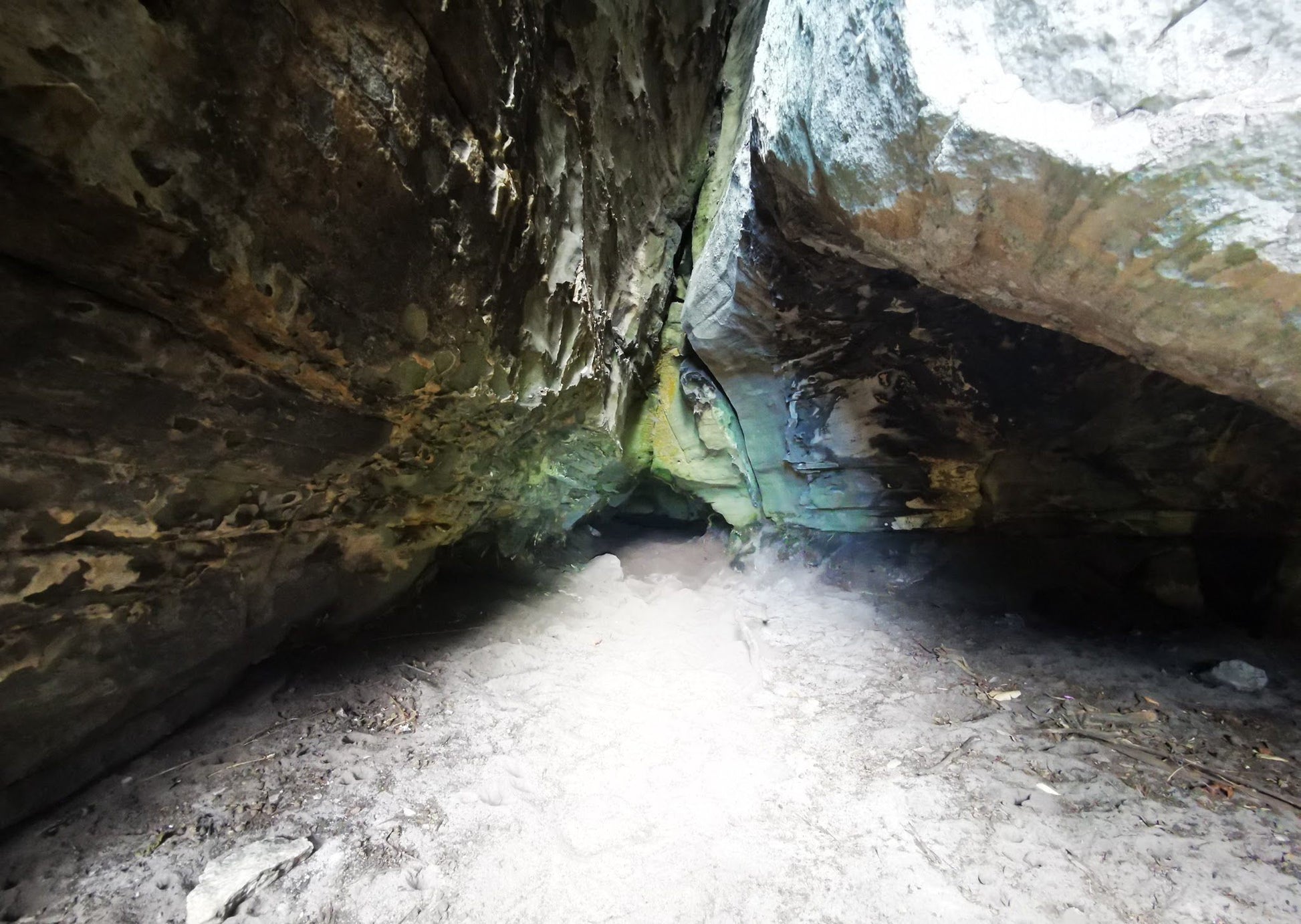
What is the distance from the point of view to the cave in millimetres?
1559

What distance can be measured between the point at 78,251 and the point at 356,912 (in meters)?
2.20

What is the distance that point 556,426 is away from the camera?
4305mm

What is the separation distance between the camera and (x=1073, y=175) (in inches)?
67.1

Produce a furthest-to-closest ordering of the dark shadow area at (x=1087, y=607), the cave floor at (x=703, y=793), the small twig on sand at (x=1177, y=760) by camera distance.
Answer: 1. the dark shadow area at (x=1087, y=607)
2. the small twig on sand at (x=1177, y=760)
3. the cave floor at (x=703, y=793)

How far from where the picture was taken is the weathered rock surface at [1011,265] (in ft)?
4.93

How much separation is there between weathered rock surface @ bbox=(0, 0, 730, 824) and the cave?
0.01m

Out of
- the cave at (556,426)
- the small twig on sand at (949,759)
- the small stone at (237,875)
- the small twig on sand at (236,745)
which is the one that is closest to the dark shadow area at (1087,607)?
the cave at (556,426)

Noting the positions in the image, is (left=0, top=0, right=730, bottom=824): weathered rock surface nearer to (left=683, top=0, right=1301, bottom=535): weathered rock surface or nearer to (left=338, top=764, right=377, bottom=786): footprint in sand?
(left=338, top=764, right=377, bottom=786): footprint in sand

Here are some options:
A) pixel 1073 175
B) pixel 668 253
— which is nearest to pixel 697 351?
pixel 668 253

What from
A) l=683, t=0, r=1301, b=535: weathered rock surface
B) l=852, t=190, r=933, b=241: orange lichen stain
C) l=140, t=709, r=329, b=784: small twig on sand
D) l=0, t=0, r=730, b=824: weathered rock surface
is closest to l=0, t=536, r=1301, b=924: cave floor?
l=140, t=709, r=329, b=784: small twig on sand

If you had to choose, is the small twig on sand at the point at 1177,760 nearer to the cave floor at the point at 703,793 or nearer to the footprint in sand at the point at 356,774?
the cave floor at the point at 703,793

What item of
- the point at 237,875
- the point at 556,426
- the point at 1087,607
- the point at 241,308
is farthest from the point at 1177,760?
the point at 241,308

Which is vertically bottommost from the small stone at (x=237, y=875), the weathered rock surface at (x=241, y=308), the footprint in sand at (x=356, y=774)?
the footprint in sand at (x=356, y=774)

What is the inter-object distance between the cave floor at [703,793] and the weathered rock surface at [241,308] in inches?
18.7
